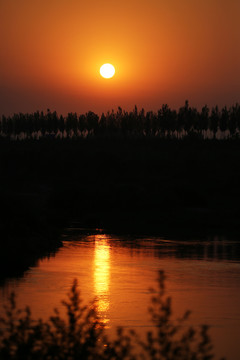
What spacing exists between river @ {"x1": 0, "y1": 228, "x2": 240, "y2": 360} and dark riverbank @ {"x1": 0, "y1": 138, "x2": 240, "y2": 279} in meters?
1.82

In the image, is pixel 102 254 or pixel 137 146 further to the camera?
pixel 137 146

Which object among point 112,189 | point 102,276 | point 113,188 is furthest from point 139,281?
point 113,188

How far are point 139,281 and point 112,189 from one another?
140 feet

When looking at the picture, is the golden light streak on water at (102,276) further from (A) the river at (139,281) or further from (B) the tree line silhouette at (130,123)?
(B) the tree line silhouette at (130,123)

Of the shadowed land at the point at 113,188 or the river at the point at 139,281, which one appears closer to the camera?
the river at the point at 139,281

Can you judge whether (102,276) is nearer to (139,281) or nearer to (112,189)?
(139,281)

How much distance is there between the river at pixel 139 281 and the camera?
17469mm

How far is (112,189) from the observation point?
6550 centimetres

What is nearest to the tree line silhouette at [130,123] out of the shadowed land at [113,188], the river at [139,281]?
the shadowed land at [113,188]

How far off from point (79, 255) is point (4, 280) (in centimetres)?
656

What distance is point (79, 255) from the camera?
1130 inches

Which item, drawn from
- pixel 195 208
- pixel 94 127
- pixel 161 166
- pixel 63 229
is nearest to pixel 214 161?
pixel 161 166

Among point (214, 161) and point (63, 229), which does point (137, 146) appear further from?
point (63, 229)

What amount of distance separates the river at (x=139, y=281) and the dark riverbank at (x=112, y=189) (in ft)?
5.96
